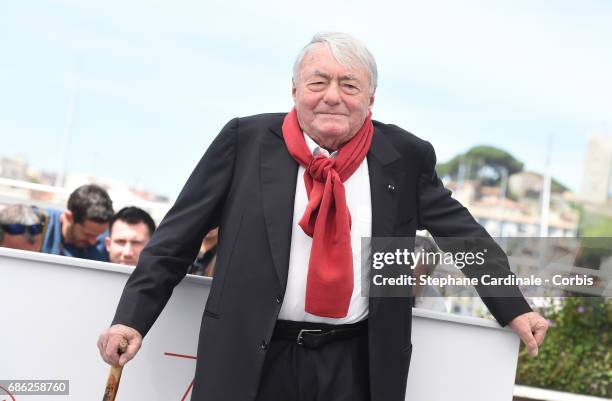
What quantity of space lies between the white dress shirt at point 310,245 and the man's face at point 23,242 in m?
3.07

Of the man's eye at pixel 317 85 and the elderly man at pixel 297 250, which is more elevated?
the man's eye at pixel 317 85

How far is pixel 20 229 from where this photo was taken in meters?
5.20

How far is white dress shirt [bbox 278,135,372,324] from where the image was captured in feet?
7.84

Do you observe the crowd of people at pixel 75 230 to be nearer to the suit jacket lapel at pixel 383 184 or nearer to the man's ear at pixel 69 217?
the man's ear at pixel 69 217

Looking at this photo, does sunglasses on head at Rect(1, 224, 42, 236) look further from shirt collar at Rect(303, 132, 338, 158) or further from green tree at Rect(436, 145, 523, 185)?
green tree at Rect(436, 145, 523, 185)

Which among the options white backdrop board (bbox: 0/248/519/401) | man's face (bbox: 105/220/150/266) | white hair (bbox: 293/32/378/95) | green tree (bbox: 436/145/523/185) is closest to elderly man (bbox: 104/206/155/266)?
man's face (bbox: 105/220/150/266)

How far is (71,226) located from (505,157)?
99925 mm

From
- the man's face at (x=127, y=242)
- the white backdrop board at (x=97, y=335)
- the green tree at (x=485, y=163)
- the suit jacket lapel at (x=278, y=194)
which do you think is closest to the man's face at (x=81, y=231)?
the man's face at (x=127, y=242)

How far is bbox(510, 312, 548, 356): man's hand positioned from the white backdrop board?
0.37ft

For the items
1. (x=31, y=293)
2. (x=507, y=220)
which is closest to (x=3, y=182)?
(x=31, y=293)

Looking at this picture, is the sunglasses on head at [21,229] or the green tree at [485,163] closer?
the sunglasses on head at [21,229]

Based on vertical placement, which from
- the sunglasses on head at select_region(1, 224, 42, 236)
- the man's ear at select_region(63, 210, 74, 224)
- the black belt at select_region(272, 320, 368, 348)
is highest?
the man's ear at select_region(63, 210, 74, 224)

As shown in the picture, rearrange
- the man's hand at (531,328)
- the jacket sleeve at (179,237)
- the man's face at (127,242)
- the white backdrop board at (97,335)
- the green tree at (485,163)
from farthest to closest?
the green tree at (485,163) < the man's face at (127,242) < the white backdrop board at (97,335) < the man's hand at (531,328) < the jacket sleeve at (179,237)

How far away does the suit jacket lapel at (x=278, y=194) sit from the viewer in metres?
2.37
